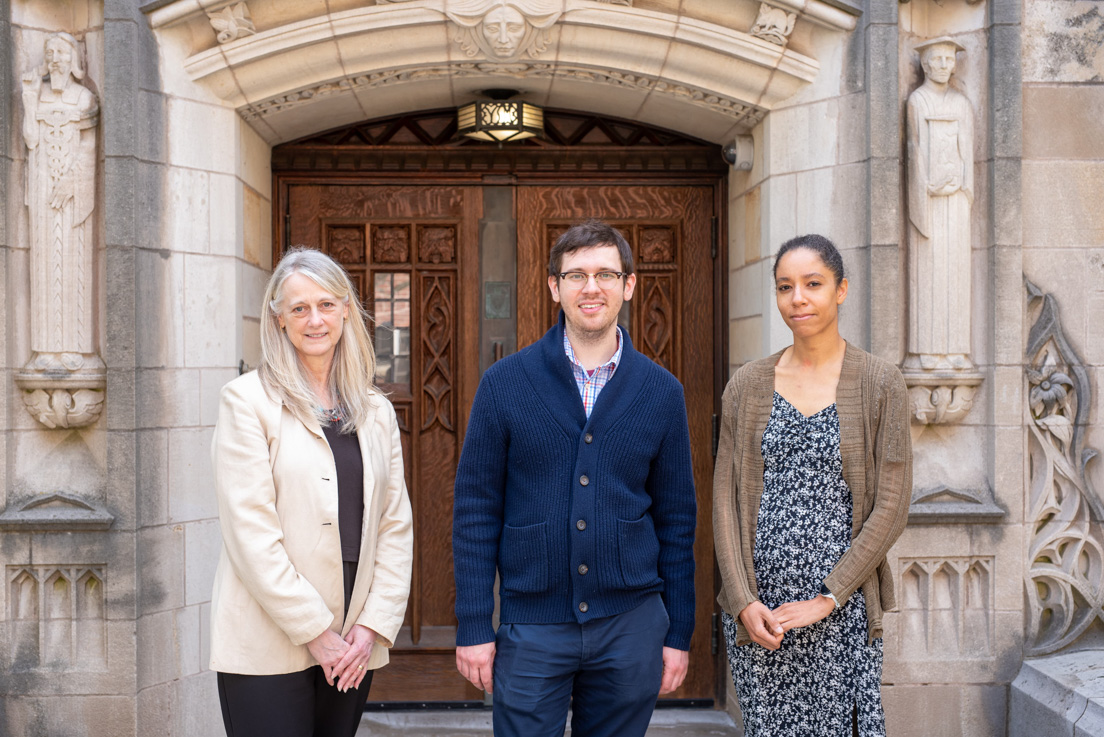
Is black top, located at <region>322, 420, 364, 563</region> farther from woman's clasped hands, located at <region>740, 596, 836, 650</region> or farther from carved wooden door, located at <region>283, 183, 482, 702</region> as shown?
carved wooden door, located at <region>283, 183, 482, 702</region>

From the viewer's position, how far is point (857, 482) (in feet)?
7.23

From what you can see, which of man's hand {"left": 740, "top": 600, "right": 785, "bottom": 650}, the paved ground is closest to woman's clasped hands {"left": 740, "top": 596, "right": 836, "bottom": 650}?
man's hand {"left": 740, "top": 600, "right": 785, "bottom": 650}

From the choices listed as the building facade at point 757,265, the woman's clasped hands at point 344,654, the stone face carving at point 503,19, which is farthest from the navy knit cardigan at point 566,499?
the stone face carving at point 503,19

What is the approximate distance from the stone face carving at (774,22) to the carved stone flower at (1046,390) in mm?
1533

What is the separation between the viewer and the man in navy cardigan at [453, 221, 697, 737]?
2154 millimetres

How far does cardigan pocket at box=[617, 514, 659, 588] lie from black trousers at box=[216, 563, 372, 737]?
62 cm

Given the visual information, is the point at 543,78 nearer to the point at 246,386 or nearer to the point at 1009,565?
the point at 246,386

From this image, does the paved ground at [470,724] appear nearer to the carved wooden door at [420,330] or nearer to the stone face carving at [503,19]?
the carved wooden door at [420,330]

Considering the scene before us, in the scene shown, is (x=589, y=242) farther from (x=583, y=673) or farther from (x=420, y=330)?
(x=420, y=330)

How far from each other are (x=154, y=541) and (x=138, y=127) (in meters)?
1.46

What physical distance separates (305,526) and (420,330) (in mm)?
2078

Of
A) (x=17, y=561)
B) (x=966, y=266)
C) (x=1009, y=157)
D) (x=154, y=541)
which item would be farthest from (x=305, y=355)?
(x=1009, y=157)

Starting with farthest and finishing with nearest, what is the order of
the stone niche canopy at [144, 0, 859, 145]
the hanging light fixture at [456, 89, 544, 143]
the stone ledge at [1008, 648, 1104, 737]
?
the hanging light fixture at [456, 89, 544, 143]
the stone niche canopy at [144, 0, 859, 145]
the stone ledge at [1008, 648, 1104, 737]

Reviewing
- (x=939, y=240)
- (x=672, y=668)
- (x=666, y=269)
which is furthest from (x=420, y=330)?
(x=672, y=668)
